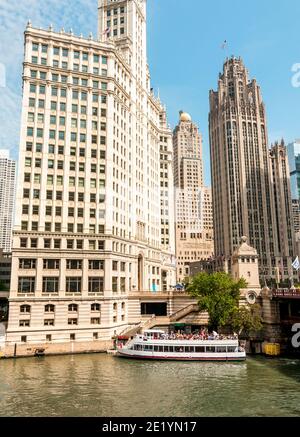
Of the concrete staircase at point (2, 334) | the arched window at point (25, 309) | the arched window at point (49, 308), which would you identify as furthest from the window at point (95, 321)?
the concrete staircase at point (2, 334)

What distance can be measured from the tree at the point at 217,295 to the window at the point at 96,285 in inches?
696

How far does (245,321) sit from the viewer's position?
216ft

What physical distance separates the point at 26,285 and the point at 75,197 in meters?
19.5

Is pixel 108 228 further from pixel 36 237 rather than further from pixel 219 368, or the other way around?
pixel 219 368

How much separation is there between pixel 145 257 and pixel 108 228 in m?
19.9

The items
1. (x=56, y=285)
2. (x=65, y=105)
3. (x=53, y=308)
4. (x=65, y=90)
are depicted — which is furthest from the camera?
(x=65, y=90)

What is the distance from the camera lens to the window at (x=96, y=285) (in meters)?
70.3

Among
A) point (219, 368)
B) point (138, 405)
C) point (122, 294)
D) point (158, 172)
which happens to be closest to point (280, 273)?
point (158, 172)

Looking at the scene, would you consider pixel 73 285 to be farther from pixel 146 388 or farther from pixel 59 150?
pixel 146 388

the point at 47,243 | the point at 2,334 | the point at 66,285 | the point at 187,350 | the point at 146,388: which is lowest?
the point at 146,388

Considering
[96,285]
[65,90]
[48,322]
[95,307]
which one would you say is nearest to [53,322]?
[48,322]

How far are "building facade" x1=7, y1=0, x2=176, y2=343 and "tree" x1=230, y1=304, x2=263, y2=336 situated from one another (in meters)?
23.4

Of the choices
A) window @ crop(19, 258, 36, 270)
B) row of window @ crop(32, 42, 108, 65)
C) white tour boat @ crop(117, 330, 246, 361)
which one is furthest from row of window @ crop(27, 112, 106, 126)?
white tour boat @ crop(117, 330, 246, 361)
